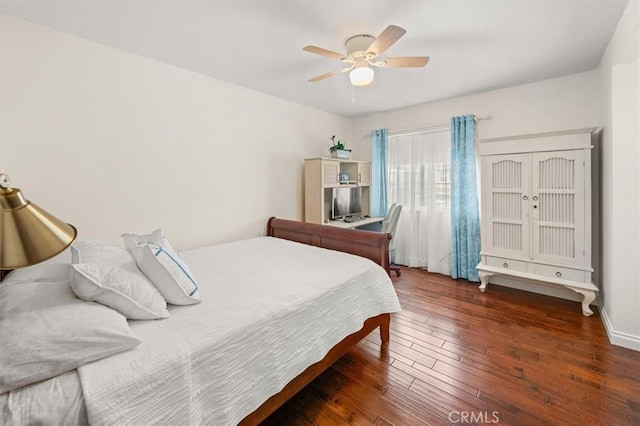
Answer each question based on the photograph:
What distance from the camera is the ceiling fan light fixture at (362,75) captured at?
2262mm

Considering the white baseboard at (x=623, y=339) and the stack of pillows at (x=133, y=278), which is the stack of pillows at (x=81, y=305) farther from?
the white baseboard at (x=623, y=339)

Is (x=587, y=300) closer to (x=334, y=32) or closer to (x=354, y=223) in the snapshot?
(x=354, y=223)

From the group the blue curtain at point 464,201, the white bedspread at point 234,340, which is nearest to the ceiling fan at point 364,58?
the white bedspread at point 234,340

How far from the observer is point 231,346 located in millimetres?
1255

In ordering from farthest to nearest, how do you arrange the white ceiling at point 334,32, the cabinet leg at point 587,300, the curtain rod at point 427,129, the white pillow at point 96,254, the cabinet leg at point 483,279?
the curtain rod at point 427,129
the cabinet leg at point 483,279
the cabinet leg at point 587,300
the white ceiling at point 334,32
the white pillow at point 96,254

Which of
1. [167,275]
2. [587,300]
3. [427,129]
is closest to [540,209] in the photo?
[587,300]

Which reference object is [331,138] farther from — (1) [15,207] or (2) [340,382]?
(1) [15,207]

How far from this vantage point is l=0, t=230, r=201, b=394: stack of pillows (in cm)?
90

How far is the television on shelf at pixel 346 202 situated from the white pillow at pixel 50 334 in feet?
10.8

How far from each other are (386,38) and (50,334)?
2.25 meters

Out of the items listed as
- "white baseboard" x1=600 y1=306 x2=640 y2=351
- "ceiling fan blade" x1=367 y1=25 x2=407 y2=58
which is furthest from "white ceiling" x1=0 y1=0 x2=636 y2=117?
"white baseboard" x1=600 y1=306 x2=640 y2=351

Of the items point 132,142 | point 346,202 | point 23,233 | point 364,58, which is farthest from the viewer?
point 346,202

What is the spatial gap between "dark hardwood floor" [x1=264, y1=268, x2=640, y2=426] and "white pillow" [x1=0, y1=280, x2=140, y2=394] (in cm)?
106

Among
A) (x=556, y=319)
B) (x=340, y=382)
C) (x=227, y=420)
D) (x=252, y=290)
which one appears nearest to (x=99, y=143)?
(x=252, y=290)
